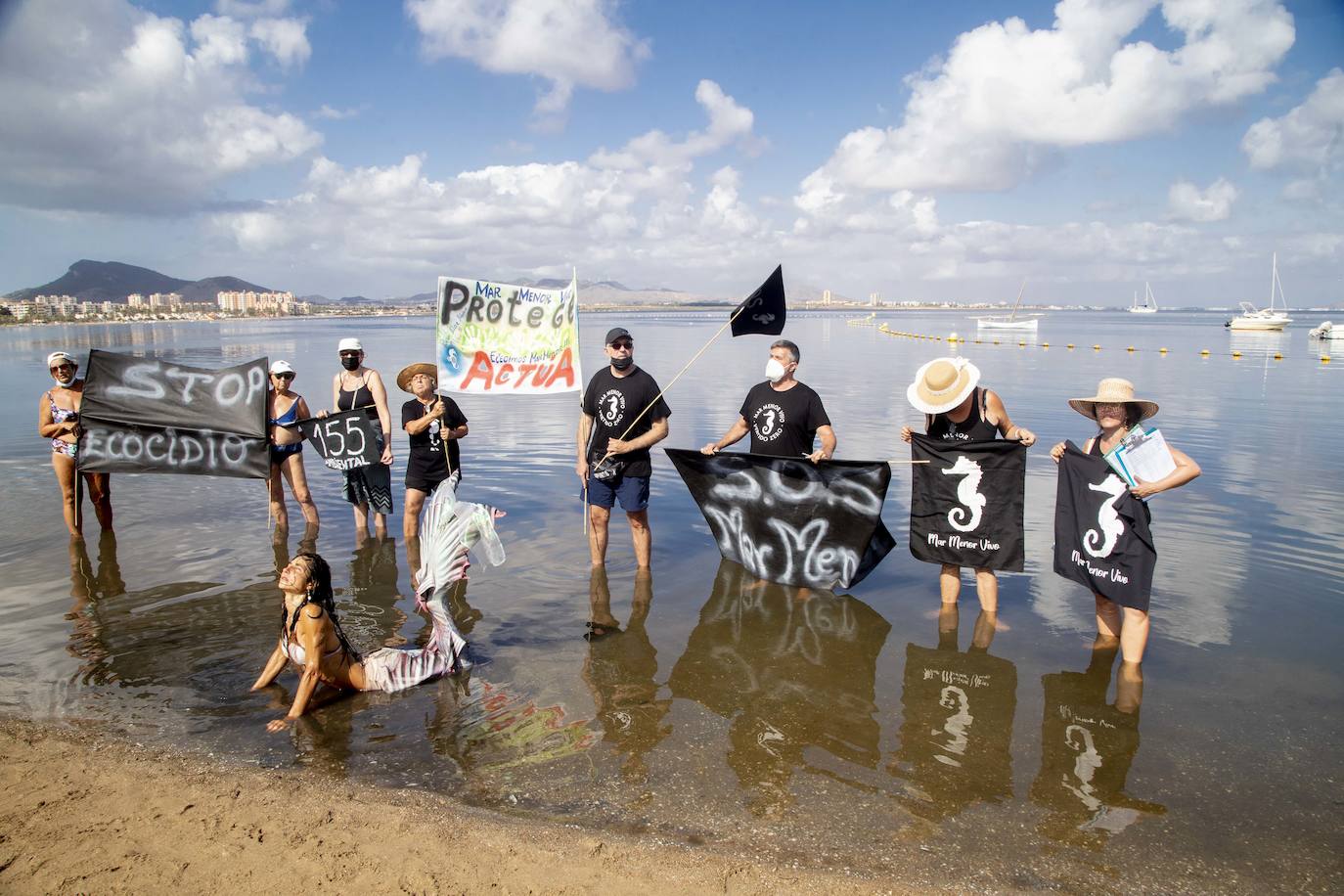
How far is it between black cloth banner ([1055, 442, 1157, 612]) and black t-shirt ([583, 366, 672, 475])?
337cm

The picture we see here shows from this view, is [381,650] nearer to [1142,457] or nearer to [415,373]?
[415,373]

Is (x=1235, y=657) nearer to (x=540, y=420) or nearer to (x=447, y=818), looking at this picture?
(x=447, y=818)

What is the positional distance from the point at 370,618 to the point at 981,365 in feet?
98.8

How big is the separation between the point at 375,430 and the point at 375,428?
0.9 inches

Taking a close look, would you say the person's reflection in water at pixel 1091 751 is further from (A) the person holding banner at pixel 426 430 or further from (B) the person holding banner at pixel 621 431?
(A) the person holding banner at pixel 426 430

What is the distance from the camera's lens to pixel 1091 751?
461cm

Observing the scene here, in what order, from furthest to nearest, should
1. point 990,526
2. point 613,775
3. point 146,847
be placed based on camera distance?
point 990,526 < point 613,775 < point 146,847

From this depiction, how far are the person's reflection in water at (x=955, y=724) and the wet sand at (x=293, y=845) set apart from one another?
36.8 inches

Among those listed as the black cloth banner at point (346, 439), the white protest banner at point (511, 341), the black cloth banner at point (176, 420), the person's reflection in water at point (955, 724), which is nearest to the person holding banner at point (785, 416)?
the person's reflection in water at point (955, 724)

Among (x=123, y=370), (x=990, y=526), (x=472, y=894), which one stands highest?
(x=123, y=370)

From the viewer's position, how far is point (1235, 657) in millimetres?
5859

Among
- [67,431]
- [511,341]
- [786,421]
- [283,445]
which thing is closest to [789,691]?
[786,421]

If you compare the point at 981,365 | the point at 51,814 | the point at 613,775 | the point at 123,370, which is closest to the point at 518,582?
the point at 613,775

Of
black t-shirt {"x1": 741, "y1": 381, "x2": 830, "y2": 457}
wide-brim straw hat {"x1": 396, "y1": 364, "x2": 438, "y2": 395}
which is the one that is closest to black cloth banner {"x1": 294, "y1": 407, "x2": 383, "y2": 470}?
wide-brim straw hat {"x1": 396, "y1": 364, "x2": 438, "y2": 395}
